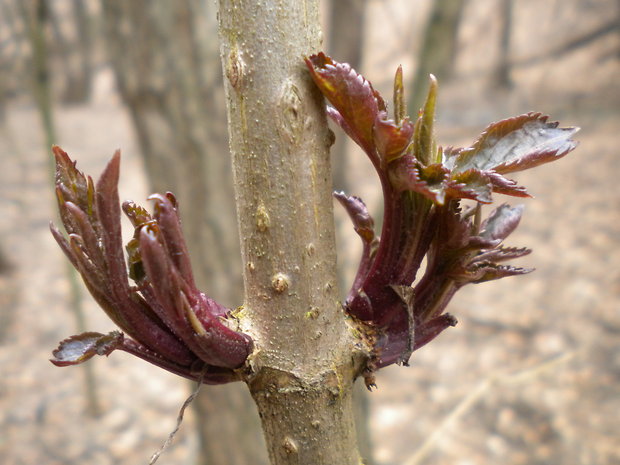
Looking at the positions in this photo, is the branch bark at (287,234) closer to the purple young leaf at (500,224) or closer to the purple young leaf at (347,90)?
the purple young leaf at (347,90)

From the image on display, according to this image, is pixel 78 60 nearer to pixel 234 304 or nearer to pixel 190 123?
pixel 190 123

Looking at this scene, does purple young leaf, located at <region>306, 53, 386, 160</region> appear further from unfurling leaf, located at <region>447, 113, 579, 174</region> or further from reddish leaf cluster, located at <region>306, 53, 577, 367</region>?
unfurling leaf, located at <region>447, 113, 579, 174</region>

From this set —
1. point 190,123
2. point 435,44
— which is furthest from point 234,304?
point 435,44

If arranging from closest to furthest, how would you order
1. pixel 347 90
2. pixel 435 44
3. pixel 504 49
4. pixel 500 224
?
pixel 347 90 → pixel 500 224 → pixel 435 44 → pixel 504 49

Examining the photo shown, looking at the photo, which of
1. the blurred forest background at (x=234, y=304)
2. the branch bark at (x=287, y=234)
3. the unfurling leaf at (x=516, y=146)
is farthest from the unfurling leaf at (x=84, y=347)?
the blurred forest background at (x=234, y=304)

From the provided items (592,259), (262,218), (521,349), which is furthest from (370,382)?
(592,259)
